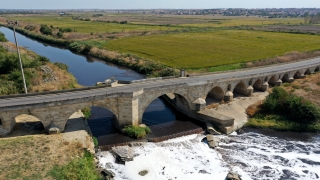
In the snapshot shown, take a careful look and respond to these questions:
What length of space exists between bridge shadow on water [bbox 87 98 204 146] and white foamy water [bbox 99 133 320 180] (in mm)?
1818

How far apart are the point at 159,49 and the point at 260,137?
169ft

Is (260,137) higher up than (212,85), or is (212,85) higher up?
(212,85)

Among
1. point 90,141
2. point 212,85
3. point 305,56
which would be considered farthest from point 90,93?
point 305,56

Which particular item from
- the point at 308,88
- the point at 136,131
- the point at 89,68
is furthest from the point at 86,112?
the point at 308,88

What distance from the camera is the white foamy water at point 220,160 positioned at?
28.8m

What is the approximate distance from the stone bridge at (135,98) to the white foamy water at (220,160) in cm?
491

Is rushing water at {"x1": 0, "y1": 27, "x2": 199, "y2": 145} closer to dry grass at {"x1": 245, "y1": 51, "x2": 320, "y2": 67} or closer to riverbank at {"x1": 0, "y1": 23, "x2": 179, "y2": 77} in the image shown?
riverbank at {"x1": 0, "y1": 23, "x2": 179, "y2": 77}

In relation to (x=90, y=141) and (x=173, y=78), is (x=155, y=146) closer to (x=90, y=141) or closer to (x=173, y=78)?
(x=90, y=141)

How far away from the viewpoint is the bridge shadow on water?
34.6 metres

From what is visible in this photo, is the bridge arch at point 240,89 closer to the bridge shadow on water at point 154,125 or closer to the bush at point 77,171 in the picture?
the bridge shadow on water at point 154,125

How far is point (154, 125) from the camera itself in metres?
38.7

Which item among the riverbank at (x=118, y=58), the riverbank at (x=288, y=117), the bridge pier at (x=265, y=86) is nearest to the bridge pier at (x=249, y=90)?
the riverbank at (x=288, y=117)

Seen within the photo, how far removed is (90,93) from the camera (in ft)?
117

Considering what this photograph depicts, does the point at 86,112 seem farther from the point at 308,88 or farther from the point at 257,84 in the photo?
the point at 308,88
